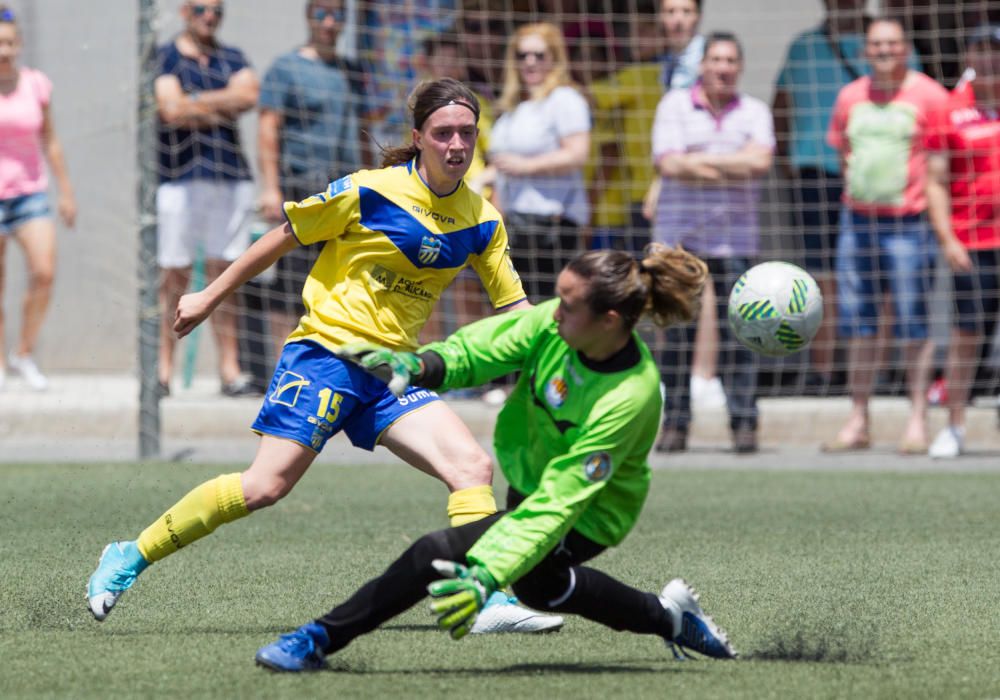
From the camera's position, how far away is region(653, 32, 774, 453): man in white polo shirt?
411 inches

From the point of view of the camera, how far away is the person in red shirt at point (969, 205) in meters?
10.2

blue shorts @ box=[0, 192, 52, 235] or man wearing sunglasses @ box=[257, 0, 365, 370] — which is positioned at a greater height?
man wearing sunglasses @ box=[257, 0, 365, 370]

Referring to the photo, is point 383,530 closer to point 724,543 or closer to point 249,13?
point 724,543

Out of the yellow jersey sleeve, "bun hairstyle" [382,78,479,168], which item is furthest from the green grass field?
"bun hairstyle" [382,78,479,168]

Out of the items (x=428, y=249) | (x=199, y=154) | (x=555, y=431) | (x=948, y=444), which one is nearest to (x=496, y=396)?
(x=199, y=154)

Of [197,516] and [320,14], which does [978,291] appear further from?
[197,516]

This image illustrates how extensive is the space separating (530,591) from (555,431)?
1.52 feet

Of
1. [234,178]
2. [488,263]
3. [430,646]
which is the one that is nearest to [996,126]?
[234,178]

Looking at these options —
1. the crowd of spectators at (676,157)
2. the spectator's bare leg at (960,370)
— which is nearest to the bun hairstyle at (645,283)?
the crowd of spectators at (676,157)

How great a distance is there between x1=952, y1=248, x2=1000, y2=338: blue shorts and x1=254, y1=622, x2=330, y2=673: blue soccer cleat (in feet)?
22.2

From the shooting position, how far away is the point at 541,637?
5352mm

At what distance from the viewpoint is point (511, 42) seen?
10.6 metres

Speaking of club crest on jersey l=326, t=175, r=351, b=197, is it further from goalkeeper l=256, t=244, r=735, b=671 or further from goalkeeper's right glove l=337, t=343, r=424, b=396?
goalkeeper's right glove l=337, t=343, r=424, b=396

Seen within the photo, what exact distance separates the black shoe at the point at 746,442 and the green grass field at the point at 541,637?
953 mm
